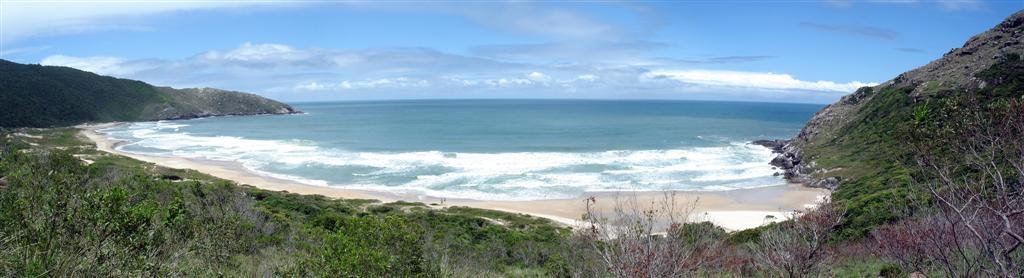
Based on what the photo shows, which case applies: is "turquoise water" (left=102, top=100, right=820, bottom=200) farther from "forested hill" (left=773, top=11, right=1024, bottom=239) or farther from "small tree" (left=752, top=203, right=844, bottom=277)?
"small tree" (left=752, top=203, right=844, bottom=277)

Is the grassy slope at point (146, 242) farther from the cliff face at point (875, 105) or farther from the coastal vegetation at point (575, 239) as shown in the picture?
the cliff face at point (875, 105)

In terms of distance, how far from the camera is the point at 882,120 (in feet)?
190

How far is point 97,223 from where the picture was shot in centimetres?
879

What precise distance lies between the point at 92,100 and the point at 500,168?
369 feet

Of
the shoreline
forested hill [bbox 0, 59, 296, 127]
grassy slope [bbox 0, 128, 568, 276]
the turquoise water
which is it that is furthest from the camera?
forested hill [bbox 0, 59, 296, 127]

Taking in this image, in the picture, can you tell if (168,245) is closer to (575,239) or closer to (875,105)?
(575,239)

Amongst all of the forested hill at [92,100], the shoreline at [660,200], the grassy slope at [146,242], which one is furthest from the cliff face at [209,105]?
the grassy slope at [146,242]

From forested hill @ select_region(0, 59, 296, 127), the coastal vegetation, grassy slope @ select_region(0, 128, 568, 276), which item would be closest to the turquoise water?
forested hill @ select_region(0, 59, 296, 127)

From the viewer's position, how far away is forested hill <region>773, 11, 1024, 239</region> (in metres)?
35.9

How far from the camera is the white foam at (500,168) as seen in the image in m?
47.2

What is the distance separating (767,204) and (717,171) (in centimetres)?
1343

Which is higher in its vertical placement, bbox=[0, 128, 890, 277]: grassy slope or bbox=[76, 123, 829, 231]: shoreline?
bbox=[0, 128, 890, 277]: grassy slope

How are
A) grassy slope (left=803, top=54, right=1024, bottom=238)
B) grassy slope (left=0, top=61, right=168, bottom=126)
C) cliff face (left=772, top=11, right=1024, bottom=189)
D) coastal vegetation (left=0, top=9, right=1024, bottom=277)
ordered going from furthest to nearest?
grassy slope (left=0, top=61, right=168, bottom=126) < cliff face (left=772, top=11, right=1024, bottom=189) < grassy slope (left=803, top=54, right=1024, bottom=238) < coastal vegetation (left=0, top=9, right=1024, bottom=277)

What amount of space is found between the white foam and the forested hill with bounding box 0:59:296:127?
1729 inches
